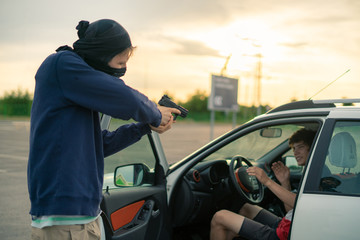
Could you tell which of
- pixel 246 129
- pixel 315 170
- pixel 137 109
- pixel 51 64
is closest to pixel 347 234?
pixel 315 170

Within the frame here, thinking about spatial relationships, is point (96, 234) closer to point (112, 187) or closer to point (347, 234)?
point (112, 187)

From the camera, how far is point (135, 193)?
2.53 meters

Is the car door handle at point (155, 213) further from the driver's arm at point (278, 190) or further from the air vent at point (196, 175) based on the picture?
the driver's arm at point (278, 190)

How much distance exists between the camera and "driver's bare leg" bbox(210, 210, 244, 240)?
9.61ft

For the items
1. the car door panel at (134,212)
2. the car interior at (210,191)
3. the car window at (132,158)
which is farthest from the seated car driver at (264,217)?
the car window at (132,158)

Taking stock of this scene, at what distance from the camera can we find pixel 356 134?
2178 millimetres

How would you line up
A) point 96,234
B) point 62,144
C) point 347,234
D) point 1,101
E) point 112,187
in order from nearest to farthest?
1. point 62,144
2. point 96,234
3. point 347,234
4. point 112,187
5. point 1,101

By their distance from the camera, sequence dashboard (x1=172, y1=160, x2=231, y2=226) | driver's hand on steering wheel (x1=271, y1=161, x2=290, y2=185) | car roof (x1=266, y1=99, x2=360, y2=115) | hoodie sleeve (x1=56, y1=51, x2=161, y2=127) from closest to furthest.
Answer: hoodie sleeve (x1=56, y1=51, x2=161, y2=127)
car roof (x1=266, y1=99, x2=360, y2=115)
dashboard (x1=172, y1=160, x2=231, y2=226)
driver's hand on steering wheel (x1=271, y1=161, x2=290, y2=185)

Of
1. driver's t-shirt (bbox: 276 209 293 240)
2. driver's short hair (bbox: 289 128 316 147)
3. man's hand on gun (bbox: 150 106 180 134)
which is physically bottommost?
driver's t-shirt (bbox: 276 209 293 240)

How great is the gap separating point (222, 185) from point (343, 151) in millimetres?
1326

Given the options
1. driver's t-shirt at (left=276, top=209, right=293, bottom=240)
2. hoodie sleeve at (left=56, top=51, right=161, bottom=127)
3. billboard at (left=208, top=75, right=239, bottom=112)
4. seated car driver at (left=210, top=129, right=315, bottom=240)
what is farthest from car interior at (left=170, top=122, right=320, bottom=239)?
billboard at (left=208, top=75, right=239, bottom=112)

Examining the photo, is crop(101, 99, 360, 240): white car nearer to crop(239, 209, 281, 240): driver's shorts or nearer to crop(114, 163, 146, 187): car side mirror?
crop(114, 163, 146, 187): car side mirror

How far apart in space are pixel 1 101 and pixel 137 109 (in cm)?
3788

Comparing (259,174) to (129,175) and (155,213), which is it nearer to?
(155,213)
